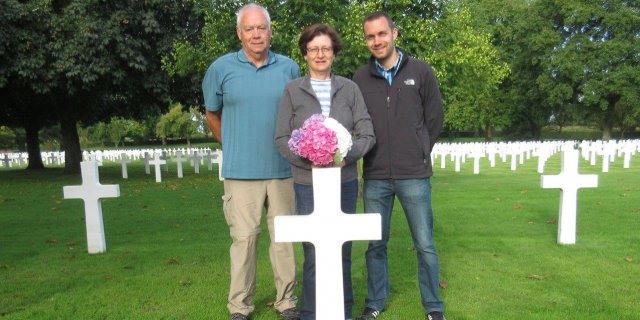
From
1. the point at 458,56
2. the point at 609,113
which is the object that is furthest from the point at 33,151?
the point at 609,113

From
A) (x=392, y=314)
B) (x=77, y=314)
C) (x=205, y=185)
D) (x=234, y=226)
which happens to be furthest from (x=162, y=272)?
(x=205, y=185)

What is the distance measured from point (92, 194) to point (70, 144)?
54.4ft

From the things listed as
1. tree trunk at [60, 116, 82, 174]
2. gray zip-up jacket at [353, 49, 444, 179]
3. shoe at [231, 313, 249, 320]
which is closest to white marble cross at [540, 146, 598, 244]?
gray zip-up jacket at [353, 49, 444, 179]

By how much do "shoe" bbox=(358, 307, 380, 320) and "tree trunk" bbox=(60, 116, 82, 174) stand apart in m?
19.1

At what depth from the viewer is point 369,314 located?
4203mm

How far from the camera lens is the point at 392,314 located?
430 cm

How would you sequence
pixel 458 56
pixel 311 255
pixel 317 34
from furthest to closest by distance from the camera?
pixel 458 56, pixel 311 255, pixel 317 34

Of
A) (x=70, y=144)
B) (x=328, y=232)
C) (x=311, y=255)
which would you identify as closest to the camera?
(x=328, y=232)

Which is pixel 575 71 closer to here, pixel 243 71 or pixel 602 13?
pixel 602 13

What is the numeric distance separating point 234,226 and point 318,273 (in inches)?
42.6

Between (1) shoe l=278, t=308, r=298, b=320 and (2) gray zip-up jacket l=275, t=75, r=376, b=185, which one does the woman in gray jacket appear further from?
(1) shoe l=278, t=308, r=298, b=320

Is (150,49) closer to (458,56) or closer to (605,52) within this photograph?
(458,56)

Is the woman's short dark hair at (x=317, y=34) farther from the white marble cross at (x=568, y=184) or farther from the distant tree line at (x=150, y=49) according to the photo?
the distant tree line at (x=150, y=49)

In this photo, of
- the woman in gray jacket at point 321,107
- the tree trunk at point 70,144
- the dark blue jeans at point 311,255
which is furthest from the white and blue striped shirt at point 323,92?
the tree trunk at point 70,144
